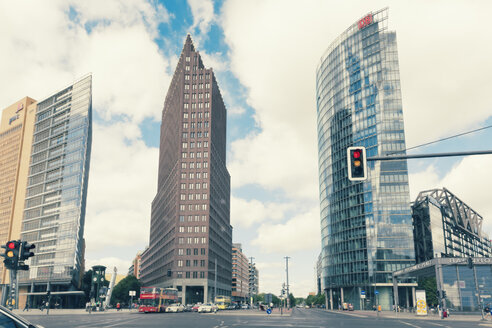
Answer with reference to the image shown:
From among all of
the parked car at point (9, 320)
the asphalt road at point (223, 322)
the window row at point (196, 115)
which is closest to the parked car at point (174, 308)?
the asphalt road at point (223, 322)

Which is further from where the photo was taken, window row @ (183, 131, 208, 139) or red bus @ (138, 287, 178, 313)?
window row @ (183, 131, 208, 139)

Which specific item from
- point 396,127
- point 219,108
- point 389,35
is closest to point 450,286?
point 396,127

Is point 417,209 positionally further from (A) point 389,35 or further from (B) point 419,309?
(B) point 419,309

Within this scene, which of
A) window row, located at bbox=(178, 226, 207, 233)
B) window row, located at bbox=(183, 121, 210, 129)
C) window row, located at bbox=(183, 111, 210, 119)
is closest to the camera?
window row, located at bbox=(178, 226, 207, 233)

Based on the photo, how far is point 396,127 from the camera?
4449 inches

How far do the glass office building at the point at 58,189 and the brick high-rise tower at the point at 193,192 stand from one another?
27.9 m

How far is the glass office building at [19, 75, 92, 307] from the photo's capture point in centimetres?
11869

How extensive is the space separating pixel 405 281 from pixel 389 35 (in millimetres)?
69901

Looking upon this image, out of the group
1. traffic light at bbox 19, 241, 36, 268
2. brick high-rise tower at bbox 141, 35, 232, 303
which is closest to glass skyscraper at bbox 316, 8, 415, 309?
brick high-rise tower at bbox 141, 35, 232, 303

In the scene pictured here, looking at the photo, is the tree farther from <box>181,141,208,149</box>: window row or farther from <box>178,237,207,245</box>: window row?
<box>181,141,208,149</box>: window row

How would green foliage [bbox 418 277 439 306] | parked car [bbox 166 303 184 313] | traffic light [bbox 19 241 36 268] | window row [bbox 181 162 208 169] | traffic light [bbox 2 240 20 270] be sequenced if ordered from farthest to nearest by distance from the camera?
1. window row [bbox 181 162 208 169]
2. green foliage [bbox 418 277 439 306]
3. parked car [bbox 166 303 184 313]
4. traffic light [bbox 19 241 36 268]
5. traffic light [bbox 2 240 20 270]

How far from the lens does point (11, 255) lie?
13.9 m

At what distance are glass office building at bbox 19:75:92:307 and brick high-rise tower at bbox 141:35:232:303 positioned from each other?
91.5 ft

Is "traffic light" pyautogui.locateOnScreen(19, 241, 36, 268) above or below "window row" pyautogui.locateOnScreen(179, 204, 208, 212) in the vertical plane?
below
